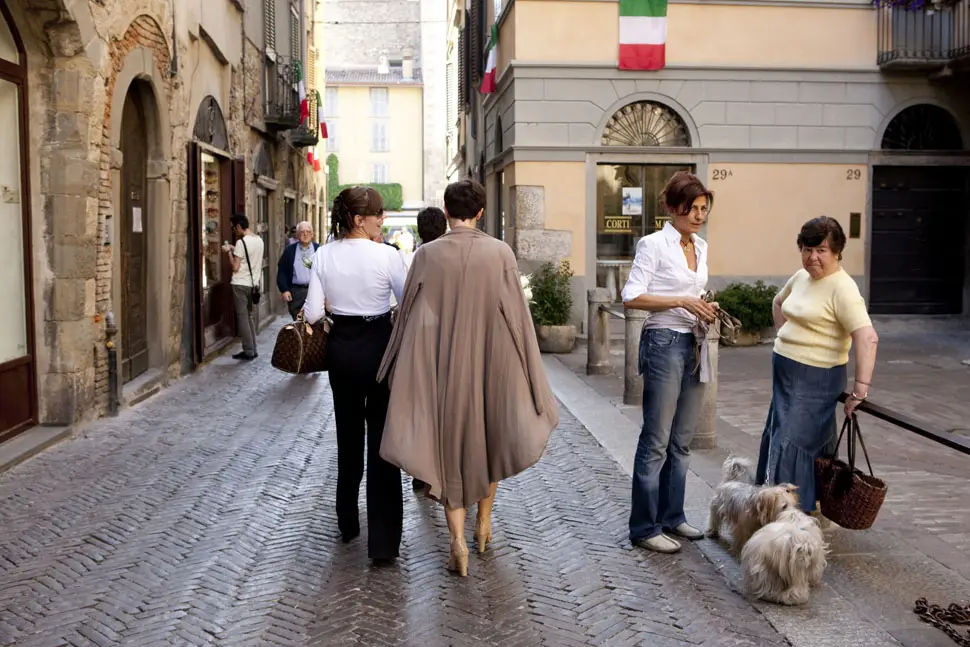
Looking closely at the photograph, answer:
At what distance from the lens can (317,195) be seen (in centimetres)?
3428

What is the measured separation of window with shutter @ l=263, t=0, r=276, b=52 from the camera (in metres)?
18.6

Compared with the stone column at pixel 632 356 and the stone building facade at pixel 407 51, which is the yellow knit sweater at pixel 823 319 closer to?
the stone column at pixel 632 356

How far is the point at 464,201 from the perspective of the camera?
4664 mm

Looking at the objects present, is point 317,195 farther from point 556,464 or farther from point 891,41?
point 556,464

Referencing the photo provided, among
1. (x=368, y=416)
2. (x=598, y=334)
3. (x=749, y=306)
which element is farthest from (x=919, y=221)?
(x=368, y=416)

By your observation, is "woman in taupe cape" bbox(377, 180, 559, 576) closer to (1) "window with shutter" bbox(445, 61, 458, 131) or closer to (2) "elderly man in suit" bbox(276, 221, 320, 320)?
(2) "elderly man in suit" bbox(276, 221, 320, 320)

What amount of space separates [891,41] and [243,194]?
1001 cm

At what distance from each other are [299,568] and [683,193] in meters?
2.46

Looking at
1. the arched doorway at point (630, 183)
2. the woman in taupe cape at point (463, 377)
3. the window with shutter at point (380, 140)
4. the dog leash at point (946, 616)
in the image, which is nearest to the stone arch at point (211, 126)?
the arched doorway at point (630, 183)

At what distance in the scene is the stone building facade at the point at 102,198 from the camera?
7.71 meters

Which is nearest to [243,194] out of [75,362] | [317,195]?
[75,362]

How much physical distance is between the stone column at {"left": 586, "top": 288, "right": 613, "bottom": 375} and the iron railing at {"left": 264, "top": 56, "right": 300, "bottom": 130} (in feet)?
29.7

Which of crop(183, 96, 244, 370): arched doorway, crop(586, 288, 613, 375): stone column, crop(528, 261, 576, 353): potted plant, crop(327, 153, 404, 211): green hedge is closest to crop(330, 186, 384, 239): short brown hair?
crop(586, 288, 613, 375): stone column

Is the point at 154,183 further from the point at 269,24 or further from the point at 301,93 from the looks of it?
the point at 301,93
